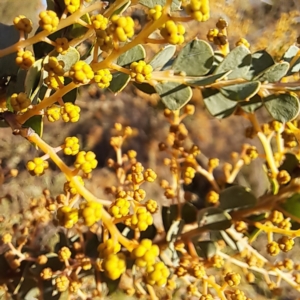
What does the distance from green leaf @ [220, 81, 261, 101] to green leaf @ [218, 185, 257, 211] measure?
0.21 m

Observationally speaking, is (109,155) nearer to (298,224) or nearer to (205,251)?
(205,251)

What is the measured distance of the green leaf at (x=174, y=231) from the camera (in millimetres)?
870

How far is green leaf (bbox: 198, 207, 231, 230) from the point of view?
81 centimetres

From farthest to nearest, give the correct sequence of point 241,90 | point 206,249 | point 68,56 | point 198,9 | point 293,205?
point 206,249, point 293,205, point 241,90, point 68,56, point 198,9

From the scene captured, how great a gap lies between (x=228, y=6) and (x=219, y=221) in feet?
5.25

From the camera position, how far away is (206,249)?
35.5 inches

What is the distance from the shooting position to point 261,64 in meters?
0.73

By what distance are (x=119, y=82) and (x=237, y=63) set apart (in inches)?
7.4

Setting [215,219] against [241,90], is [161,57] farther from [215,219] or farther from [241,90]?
[215,219]

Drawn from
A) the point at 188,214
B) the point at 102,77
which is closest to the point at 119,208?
the point at 102,77

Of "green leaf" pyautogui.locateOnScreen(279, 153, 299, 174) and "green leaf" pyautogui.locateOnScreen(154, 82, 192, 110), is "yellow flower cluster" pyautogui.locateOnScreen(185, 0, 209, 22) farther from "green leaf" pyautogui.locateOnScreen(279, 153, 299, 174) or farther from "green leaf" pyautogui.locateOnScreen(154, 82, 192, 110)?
"green leaf" pyautogui.locateOnScreen(279, 153, 299, 174)

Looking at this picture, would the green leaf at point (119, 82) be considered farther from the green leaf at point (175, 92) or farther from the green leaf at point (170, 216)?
the green leaf at point (170, 216)

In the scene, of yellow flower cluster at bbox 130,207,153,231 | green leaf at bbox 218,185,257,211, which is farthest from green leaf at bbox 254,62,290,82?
yellow flower cluster at bbox 130,207,153,231

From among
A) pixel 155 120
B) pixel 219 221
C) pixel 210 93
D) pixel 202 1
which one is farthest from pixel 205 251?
pixel 155 120
